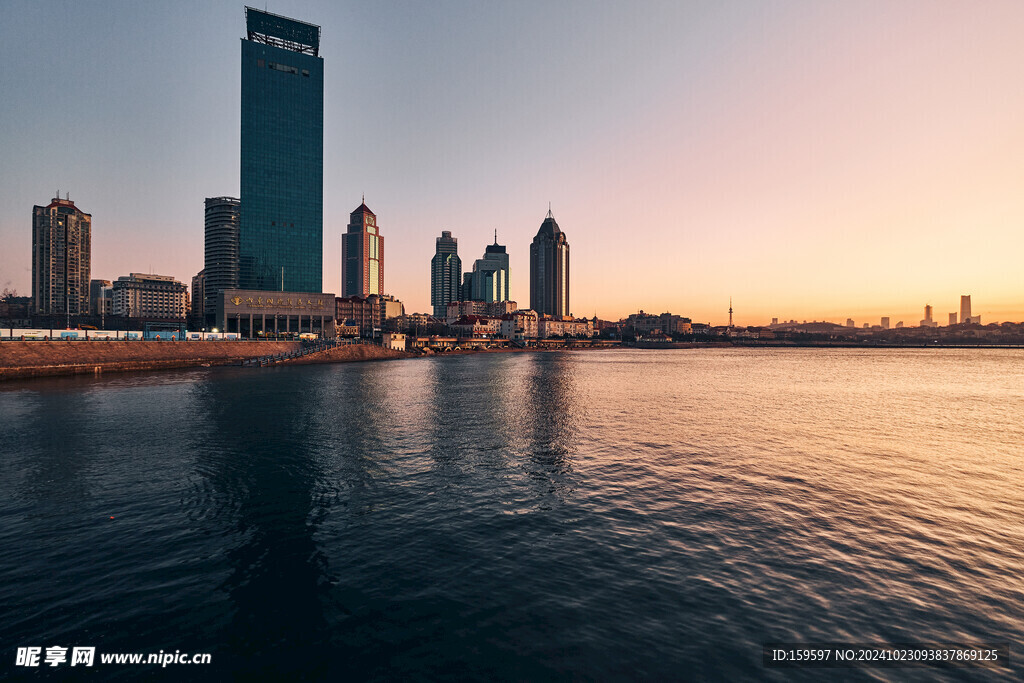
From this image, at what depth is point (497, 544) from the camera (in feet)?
65.9

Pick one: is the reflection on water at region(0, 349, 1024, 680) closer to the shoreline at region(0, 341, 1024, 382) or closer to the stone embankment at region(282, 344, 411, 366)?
the shoreline at region(0, 341, 1024, 382)

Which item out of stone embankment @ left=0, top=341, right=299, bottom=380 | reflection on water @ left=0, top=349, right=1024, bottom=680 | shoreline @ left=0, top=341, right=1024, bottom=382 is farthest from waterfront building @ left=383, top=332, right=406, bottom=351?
reflection on water @ left=0, top=349, right=1024, bottom=680

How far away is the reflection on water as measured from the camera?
13.7 metres

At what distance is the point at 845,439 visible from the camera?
4262 centimetres

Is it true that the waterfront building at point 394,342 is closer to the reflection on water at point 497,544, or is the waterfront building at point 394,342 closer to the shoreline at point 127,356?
the shoreline at point 127,356

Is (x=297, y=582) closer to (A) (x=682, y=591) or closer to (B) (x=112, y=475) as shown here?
(A) (x=682, y=591)

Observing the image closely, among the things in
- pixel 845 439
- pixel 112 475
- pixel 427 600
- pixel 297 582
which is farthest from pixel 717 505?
pixel 112 475

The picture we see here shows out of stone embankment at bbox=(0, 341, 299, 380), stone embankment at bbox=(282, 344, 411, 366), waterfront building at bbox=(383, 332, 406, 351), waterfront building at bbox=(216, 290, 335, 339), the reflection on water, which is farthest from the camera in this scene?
waterfront building at bbox=(216, 290, 335, 339)

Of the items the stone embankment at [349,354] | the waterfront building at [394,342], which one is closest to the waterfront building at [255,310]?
the waterfront building at [394,342]

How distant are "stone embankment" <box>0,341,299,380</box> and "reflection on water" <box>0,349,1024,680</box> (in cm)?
5169

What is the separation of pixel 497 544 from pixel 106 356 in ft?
369

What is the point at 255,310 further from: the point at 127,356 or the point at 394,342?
the point at 127,356

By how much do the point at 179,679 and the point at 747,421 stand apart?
52.6 m

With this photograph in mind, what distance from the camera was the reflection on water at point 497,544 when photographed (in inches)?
540
